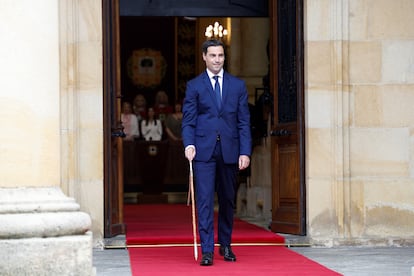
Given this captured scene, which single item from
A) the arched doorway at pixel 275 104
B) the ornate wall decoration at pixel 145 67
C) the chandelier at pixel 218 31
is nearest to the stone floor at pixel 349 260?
the arched doorway at pixel 275 104

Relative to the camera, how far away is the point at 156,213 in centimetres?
1805

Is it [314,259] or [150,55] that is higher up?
[150,55]

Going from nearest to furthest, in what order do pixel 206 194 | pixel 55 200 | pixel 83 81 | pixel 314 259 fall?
pixel 55 200, pixel 206 194, pixel 314 259, pixel 83 81

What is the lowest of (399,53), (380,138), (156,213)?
(156,213)

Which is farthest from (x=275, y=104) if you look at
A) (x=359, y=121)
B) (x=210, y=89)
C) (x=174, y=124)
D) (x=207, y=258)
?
(x=174, y=124)

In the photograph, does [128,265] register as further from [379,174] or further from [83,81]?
[379,174]

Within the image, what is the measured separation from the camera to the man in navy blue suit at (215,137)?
35.0 ft

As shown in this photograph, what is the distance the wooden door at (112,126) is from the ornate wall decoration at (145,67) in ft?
48.1

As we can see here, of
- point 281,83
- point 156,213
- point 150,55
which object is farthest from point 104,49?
point 150,55

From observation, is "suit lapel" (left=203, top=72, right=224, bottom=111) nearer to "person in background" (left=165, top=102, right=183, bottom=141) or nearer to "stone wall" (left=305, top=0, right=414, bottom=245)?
"stone wall" (left=305, top=0, right=414, bottom=245)

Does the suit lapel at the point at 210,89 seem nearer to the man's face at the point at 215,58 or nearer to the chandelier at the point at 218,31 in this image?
the man's face at the point at 215,58

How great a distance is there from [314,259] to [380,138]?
2208 mm

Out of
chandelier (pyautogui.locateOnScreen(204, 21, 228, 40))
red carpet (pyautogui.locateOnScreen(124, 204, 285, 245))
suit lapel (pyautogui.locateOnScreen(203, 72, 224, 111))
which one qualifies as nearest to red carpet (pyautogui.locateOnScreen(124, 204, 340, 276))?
red carpet (pyautogui.locateOnScreen(124, 204, 285, 245))

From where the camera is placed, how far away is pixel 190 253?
1191 cm
